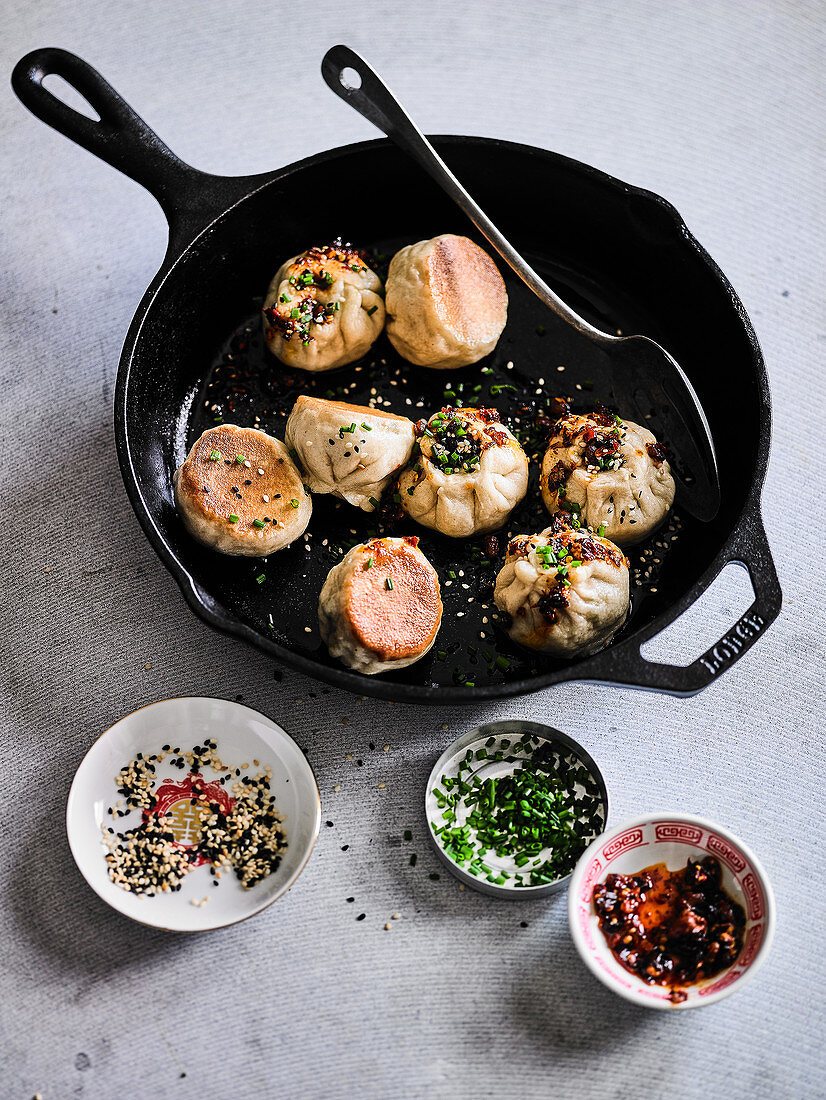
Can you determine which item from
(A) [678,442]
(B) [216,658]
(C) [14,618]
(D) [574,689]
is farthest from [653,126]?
(C) [14,618]

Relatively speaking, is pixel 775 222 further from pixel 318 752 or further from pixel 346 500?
pixel 318 752

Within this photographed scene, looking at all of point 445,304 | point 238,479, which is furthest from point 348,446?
point 445,304

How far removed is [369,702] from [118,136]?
75.2 inches

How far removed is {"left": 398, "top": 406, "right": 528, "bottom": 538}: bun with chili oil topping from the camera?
9.77 feet

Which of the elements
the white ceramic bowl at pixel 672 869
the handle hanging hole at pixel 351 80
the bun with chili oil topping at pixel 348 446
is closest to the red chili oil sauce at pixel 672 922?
the white ceramic bowl at pixel 672 869

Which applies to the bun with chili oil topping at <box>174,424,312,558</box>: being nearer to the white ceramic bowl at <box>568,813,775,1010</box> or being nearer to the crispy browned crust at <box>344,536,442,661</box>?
the crispy browned crust at <box>344,536,442,661</box>

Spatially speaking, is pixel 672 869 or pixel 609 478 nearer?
pixel 672 869

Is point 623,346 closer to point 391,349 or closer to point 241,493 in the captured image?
point 391,349

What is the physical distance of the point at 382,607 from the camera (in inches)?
110

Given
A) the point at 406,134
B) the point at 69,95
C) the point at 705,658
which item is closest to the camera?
the point at 705,658

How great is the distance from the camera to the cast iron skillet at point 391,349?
9.80ft

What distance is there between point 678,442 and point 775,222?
1089 millimetres

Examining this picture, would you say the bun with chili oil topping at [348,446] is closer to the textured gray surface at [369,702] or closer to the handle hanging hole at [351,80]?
the textured gray surface at [369,702]

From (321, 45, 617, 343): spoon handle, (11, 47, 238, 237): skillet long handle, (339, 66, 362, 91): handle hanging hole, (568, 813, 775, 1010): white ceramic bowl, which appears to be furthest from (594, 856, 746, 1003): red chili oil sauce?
(339, 66, 362, 91): handle hanging hole
